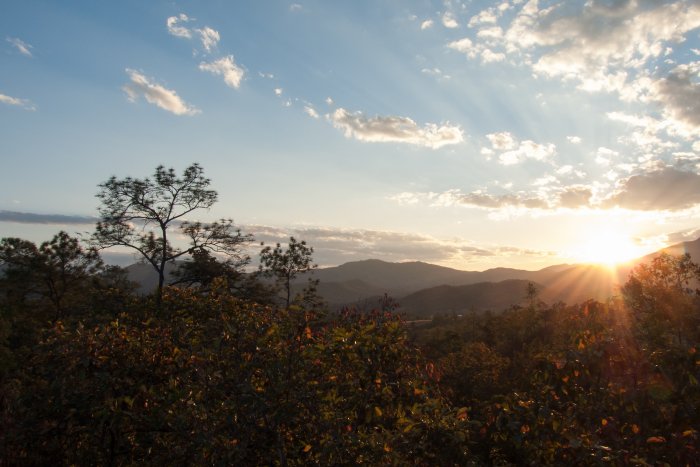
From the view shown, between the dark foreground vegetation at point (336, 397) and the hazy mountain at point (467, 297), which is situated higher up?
the dark foreground vegetation at point (336, 397)

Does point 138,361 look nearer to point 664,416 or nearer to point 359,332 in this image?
point 359,332

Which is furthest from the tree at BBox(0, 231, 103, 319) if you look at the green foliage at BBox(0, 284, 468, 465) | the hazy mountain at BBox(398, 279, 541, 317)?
the hazy mountain at BBox(398, 279, 541, 317)

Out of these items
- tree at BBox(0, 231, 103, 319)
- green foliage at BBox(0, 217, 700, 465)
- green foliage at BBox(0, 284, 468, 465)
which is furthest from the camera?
tree at BBox(0, 231, 103, 319)

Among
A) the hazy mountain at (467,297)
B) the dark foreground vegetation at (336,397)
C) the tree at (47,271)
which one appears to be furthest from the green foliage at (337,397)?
the hazy mountain at (467,297)

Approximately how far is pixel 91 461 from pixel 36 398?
2.24m

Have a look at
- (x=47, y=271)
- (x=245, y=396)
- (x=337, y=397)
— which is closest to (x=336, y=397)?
(x=337, y=397)

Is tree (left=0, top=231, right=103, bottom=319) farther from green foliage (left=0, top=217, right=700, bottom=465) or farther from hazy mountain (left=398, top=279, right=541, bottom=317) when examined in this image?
hazy mountain (left=398, top=279, right=541, bottom=317)

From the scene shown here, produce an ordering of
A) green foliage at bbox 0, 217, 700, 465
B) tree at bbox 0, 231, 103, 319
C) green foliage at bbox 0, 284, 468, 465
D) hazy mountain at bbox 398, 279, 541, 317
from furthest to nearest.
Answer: hazy mountain at bbox 398, 279, 541, 317, tree at bbox 0, 231, 103, 319, green foliage at bbox 0, 284, 468, 465, green foliage at bbox 0, 217, 700, 465

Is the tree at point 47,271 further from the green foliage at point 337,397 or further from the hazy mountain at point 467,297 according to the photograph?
the hazy mountain at point 467,297

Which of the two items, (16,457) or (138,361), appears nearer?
(138,361)

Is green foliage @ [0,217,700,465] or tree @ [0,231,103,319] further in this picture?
tree @ [0,231,103,319]

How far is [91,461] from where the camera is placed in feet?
23.9

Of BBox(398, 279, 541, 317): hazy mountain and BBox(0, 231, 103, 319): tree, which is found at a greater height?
BBox(0, 231, 103, 319): tree

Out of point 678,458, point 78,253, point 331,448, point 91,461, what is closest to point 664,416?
point 678,458
